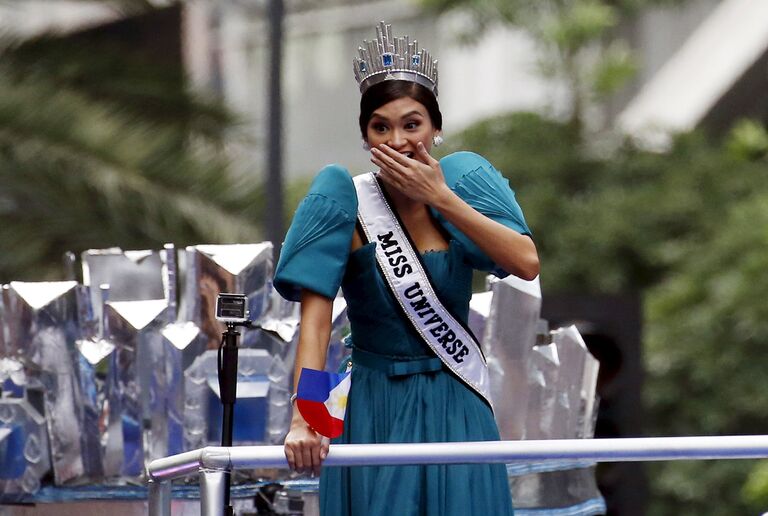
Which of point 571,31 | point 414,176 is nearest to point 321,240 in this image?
point 414,176

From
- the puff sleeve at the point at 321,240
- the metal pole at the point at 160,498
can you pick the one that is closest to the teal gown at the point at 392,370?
the puff sleeve at the point at 321,240

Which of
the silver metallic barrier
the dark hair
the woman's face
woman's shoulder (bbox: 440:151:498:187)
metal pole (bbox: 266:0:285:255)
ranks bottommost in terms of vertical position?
the silver metallic barrier

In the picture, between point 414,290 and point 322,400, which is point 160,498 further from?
point 414,290

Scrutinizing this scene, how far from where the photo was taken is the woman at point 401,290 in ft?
13.3

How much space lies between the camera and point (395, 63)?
4.19m

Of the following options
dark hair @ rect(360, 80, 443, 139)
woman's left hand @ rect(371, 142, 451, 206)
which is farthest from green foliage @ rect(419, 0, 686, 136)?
woman's left hand @ rect(371, 142, 451, 206)

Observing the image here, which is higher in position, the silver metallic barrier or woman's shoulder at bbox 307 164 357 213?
woman's shoulder at bbox 307 164 357 213

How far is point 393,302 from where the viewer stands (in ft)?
13.5

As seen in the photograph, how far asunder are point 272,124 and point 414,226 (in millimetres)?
5913

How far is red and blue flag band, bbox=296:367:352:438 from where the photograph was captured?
3824 mm

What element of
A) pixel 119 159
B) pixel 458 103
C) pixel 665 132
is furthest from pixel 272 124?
pixel 458 103

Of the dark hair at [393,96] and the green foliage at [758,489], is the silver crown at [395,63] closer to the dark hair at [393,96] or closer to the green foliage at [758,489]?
the dark hair at [393,96]

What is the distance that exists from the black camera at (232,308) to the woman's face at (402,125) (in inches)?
22.0

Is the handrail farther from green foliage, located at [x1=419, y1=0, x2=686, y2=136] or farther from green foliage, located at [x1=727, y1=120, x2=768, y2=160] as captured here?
green foliage, located at [x1=419, y1=0, x2=686, y2=136]
